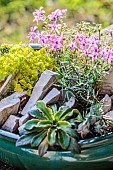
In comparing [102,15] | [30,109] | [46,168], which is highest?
[102,15]

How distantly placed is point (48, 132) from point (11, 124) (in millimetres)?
109

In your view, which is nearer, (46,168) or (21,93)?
(46,168)

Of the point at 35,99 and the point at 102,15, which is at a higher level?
the point at 102,15

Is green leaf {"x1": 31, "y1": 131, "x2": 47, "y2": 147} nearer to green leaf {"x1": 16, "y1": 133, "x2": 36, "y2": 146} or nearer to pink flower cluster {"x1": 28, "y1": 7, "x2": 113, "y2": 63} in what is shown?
green leaf {"x1": 16, "y1": 133, "x2": 36, "y2": 146}

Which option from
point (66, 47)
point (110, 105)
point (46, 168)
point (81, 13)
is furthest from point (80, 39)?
point (81, 13)

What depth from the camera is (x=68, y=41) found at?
843mm

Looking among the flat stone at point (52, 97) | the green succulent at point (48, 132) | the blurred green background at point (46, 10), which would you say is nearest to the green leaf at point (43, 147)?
the green succulent at point (48, 132)

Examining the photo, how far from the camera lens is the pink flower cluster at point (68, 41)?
765mm

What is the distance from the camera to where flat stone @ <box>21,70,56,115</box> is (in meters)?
0.82

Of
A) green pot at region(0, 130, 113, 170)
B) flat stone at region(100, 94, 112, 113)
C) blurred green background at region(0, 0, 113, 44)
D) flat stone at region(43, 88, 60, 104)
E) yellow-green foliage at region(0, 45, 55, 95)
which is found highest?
blurred green background at region(0, 0, 113, 44)

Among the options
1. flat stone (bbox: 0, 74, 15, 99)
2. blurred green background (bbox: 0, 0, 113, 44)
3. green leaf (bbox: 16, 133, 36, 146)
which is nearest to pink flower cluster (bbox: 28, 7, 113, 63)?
flat stone (bbox: 0, 74, 15, 99)

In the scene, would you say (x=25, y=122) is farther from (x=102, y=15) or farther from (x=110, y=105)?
(x=102, y=15)

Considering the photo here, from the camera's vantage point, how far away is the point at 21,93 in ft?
2.76

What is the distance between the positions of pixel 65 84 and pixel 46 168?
18cm
